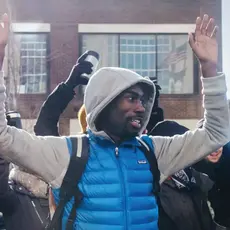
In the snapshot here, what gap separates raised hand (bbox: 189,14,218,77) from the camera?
8.09ft

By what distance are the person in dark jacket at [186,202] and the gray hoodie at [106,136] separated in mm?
583

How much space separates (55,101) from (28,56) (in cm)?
1168

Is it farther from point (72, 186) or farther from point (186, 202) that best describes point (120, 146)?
point (186, 202)

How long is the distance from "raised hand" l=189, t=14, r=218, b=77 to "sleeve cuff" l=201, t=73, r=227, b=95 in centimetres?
4

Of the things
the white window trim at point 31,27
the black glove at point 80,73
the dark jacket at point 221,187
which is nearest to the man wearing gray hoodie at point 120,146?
the dark jacket at point 221,187

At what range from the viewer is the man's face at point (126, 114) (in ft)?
7.81

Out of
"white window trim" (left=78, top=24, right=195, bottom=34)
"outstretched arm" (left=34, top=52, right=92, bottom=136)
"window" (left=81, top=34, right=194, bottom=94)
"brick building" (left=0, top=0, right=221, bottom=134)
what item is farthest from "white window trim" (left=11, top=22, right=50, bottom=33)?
"outstretched arm" (left=34, top=52, right=92, bottom=136)

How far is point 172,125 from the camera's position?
3.38 metres

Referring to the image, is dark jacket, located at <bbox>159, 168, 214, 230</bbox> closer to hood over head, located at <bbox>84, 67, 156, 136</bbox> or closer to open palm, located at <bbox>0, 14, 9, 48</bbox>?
hood over head, located at <bbox>84, 67, 156, 136</bbox>

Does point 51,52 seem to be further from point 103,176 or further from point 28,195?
point 103,176

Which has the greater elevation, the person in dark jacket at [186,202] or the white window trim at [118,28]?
the white window trim at [118,28]

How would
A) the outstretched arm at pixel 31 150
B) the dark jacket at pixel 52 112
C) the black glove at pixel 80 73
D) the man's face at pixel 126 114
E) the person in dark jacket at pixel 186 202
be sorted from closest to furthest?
the outstretched arm at pixel 31 150, the man's face at pixel 126 114, the person in dark jacket at pixel 186 202, the dark jacket at pixel 52 112, the black glove at pixel 80 73

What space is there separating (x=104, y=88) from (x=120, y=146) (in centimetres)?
28

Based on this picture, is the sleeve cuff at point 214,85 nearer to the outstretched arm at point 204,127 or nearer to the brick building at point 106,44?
the outstretched arm at point 204,127
